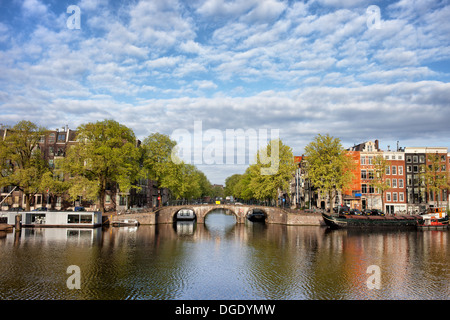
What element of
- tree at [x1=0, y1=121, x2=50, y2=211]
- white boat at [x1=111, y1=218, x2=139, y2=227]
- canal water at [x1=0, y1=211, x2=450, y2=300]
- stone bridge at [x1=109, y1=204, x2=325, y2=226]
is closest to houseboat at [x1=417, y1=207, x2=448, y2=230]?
canal water at [x1=0, y1=211, x2=450, y2=300]

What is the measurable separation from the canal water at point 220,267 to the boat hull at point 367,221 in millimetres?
16037

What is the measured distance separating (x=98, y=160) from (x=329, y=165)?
4863 cm

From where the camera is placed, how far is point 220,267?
121 feet

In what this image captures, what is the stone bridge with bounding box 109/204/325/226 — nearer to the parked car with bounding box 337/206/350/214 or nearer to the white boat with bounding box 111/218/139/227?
the white boat with bounding box 111/218/139/227

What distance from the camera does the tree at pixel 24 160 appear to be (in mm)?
68750

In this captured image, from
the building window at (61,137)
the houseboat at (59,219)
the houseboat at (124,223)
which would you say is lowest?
the houseboat at (124,223)

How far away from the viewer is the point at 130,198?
87875 mm

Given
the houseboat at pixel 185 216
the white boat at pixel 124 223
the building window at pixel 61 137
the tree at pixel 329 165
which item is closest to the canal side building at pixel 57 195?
the building window at pixel 61 137

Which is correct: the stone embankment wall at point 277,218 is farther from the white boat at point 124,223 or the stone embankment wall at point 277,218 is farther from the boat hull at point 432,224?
the boat hull at point 432,224

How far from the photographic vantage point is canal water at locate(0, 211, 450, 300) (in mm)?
28219

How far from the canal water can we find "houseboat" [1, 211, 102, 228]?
8.41 meters

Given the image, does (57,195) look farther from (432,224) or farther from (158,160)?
(432,224)
